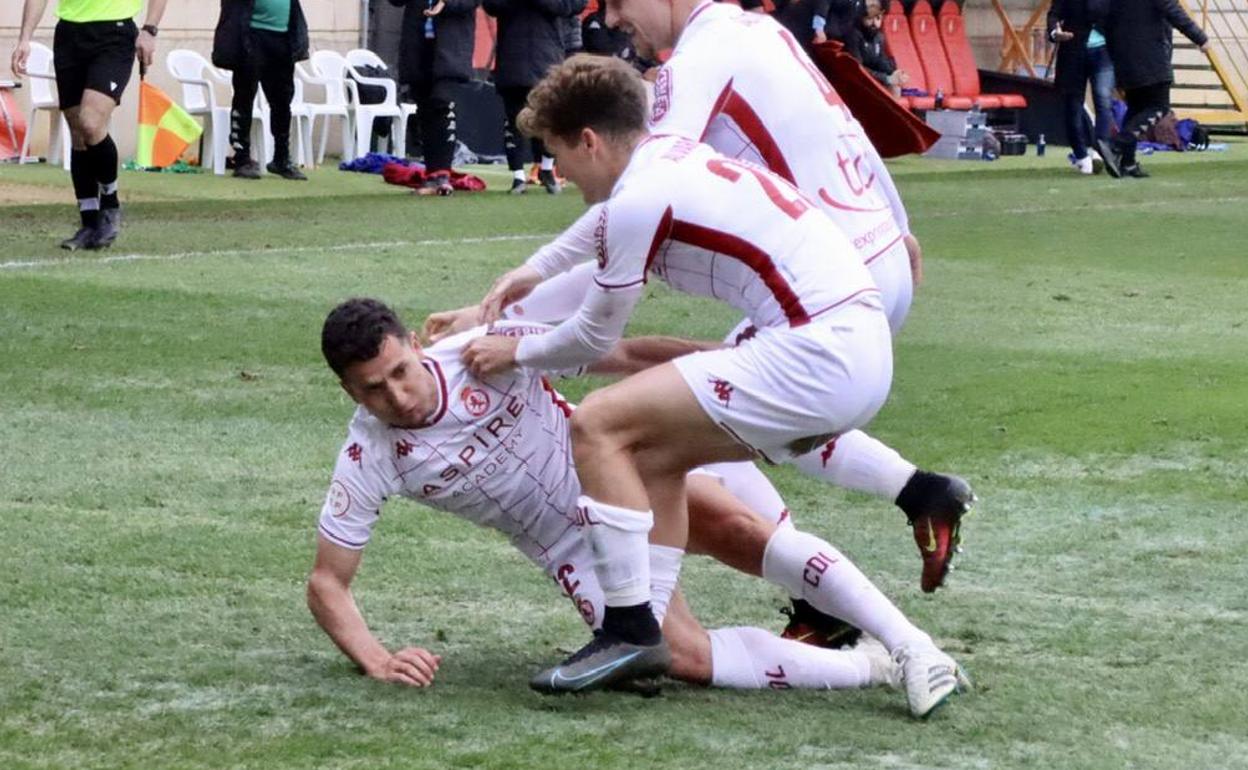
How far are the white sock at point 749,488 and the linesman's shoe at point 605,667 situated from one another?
1.95ft

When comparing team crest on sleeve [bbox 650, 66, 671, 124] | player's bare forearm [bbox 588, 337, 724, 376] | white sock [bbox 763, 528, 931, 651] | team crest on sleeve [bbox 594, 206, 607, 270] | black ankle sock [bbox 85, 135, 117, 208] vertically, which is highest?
team crest on sleeve [bbox 650, 66, 671, 124]

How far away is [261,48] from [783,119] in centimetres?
1402

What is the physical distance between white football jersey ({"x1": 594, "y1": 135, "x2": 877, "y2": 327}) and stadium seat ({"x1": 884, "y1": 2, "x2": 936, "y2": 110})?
84.1 ft

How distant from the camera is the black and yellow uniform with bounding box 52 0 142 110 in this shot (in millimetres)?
12578

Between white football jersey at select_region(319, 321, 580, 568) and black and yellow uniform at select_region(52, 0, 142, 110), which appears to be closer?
white football jersey at select_region(319, 321, 580, 568)

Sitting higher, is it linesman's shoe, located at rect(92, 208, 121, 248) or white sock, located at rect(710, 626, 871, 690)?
white sock, located at rect(710, 626, 871, 690)

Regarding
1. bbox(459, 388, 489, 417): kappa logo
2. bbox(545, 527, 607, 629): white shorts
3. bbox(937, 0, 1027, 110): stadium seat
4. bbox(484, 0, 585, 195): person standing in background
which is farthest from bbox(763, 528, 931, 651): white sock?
bbox(937, 0, 1027, 110): stadium seat

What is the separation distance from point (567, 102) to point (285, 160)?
50.3 ft

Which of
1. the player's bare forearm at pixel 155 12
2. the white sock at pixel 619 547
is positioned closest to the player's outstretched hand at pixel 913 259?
the white sock at pixel 619 547

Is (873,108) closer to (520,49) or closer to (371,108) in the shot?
(520,49)

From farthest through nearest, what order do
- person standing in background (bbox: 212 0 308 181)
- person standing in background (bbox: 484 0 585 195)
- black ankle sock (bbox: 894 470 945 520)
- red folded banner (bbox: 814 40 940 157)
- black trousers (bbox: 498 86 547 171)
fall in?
1. person standing in background (bbox: 212 0 308 181)
2. black trousers (bbox: 498 86 547 171)
3. person standing in background (bbox: 484 0 585 195)
4. red folded banner (bbox: 814 40 940 157)
5. black ankle sock (bbox: 894 470 945 520)

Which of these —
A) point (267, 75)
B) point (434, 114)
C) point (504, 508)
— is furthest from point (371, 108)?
point (504, 508)

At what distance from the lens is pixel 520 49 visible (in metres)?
18.5

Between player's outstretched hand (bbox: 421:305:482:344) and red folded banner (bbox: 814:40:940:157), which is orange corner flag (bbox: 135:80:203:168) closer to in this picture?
red folded banner (bbox: 814:40:940:157)
